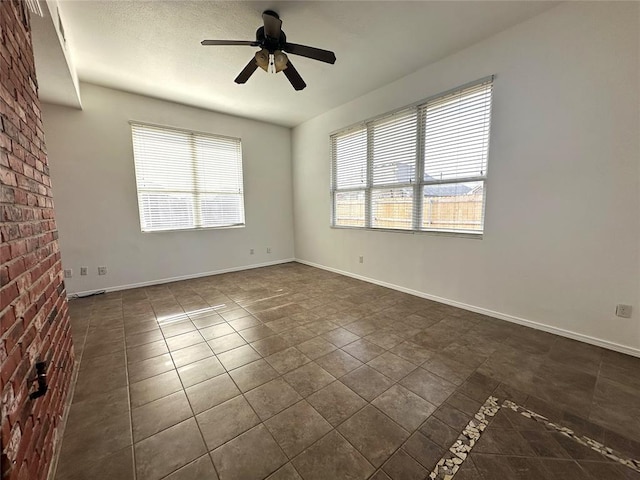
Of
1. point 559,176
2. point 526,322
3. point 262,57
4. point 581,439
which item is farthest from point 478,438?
point 262,57

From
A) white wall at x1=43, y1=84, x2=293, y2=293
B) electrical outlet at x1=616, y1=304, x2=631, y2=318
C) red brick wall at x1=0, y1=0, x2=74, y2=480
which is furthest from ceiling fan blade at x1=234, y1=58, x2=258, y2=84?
electrical outlet at x1=616, y1=304, x2=631, y2=318

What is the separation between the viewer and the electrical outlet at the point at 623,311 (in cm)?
210

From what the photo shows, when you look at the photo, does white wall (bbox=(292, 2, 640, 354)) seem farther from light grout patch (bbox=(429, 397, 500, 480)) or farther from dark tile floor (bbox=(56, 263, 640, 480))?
light grout patch (bbox=(429, 397, 500, 480))

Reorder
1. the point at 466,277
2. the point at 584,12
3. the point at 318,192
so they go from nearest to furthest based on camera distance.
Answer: the point at 584,12, the point at 466,277, the point at 318,192

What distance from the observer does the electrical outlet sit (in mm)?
2096

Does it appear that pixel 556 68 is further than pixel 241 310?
No

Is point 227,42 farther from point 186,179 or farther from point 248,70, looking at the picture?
point 186,179

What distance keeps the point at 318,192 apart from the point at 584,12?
3.77 metres

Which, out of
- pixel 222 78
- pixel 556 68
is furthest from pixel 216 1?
pixel 556 68

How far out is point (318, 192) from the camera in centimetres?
503

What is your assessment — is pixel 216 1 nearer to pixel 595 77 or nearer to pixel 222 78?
pixel 222 78

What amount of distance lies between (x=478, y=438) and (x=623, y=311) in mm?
1869

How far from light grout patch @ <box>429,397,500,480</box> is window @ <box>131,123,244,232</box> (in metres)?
4.51

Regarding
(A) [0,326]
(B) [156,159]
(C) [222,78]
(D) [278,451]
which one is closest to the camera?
(A) [0,326]
